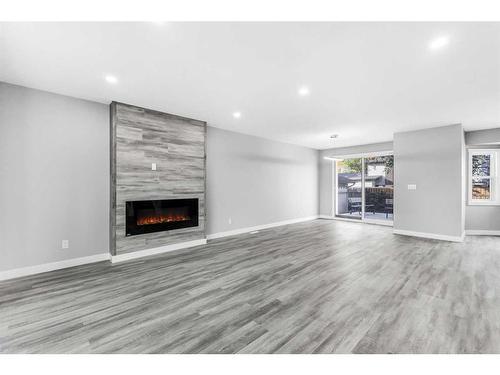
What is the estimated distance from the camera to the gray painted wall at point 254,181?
5.31 meters

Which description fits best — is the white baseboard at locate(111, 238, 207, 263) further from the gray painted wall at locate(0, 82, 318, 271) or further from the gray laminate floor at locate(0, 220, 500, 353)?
the gray painted wall at locate(0, 82, 318, 271)

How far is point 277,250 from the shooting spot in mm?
4246

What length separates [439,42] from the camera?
2.09 metres

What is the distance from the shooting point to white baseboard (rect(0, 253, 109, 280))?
2.92 m

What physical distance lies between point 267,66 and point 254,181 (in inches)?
152

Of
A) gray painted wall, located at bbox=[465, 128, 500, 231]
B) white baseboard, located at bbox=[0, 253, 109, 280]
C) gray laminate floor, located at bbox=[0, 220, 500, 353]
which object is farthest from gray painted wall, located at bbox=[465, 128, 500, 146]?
white baseboard, located at bbox=[0, 253, 109, 280]

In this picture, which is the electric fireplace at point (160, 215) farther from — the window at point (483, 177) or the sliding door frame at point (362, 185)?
the window at point (483, 177)

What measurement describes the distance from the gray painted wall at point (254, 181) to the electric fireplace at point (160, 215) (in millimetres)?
657

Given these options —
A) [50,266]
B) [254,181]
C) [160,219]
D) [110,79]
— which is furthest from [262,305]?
[254,181]

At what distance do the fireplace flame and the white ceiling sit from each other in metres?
2.05

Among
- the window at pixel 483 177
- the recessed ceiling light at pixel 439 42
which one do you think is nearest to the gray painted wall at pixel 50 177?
the recessed ceiling light at pixel 439 42

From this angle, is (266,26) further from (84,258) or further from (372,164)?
(372,164)
